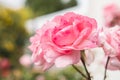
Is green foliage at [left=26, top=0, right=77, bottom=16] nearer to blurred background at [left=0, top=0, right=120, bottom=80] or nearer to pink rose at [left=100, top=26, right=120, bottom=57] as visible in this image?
blurred background at [left=0, top=0, right=120, bottom=80]

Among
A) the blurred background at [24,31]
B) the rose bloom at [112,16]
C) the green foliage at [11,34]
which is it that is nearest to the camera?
the rose bloom at [112,16]

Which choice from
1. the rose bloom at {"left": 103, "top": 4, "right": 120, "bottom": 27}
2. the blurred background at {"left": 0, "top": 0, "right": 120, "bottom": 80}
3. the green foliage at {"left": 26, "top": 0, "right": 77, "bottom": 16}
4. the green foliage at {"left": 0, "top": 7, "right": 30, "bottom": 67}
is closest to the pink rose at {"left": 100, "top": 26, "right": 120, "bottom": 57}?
the rose bloom at {"left": 103, "top": 4, "right": 120, "bottom": 27}

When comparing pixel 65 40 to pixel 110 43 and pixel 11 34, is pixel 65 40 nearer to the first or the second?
pixel 110 43

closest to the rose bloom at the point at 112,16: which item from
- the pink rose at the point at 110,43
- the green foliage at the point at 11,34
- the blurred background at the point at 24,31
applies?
the blurred background at the point at 24,31

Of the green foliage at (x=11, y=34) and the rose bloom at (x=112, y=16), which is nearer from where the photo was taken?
the rose bloom at (x=112, y=16)

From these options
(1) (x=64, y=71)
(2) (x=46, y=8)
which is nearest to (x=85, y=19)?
(1) (x=64, y=71)

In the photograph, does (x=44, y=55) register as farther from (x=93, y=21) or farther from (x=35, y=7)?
(x=35, y=7)

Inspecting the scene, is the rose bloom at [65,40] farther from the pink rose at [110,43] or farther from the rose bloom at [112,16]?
the rose bloom at [112,16]
